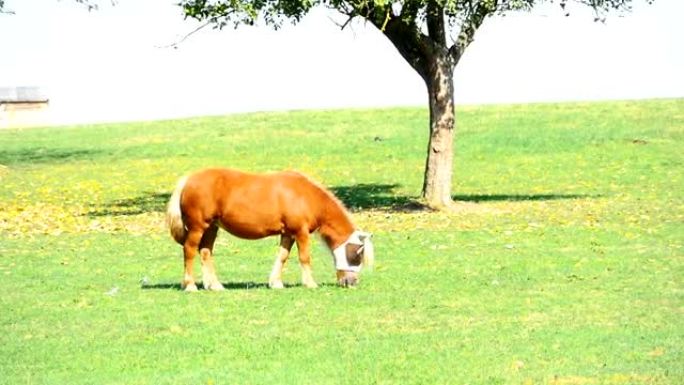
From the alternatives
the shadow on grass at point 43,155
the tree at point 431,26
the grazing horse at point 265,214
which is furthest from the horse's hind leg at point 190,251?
the shadow on grass at point 43,155

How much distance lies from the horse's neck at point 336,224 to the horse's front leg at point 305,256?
1.05 feet

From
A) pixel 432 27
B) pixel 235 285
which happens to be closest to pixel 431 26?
pixel 432 27

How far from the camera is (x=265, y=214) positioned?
57.7 feet

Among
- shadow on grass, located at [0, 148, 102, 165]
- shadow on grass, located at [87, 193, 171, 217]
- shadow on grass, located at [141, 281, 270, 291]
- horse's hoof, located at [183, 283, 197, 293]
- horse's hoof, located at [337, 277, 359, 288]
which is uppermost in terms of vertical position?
horse's hoof, located at [337, 277, 359, 288]

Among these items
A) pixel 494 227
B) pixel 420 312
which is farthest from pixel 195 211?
pixel 494 227

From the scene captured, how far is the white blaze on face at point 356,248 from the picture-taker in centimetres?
1756

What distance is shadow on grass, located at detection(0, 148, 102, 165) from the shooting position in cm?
5398

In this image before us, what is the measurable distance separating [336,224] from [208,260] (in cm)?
187

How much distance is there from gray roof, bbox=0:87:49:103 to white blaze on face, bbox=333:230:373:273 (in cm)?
7196

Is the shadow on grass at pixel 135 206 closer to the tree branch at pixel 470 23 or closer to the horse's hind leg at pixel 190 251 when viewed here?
the tree branch at pixel 470 23

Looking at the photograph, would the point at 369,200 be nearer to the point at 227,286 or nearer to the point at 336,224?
the point at 227,286

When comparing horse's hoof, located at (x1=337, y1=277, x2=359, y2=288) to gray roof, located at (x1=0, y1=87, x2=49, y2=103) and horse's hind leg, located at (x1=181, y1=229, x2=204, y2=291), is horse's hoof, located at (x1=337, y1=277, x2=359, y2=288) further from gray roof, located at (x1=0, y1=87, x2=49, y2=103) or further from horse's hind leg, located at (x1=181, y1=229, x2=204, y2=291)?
gray roof, located at (x1=0, y1=87, x2=49, y2=103)

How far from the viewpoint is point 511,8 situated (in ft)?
111

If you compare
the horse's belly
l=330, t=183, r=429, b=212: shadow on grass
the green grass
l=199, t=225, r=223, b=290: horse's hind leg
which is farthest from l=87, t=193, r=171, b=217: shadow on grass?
the horse's belly
